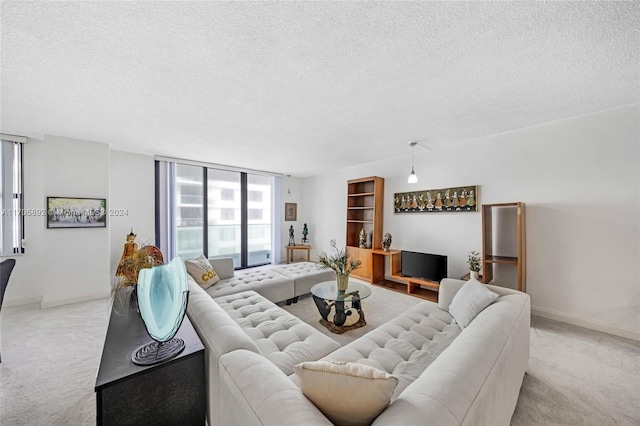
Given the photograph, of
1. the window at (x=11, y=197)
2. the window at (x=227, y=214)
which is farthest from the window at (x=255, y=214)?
the window at (x=11, y=197)

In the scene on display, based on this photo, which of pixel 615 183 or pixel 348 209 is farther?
pixel 348 209

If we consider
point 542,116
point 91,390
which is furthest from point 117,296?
point 542,116

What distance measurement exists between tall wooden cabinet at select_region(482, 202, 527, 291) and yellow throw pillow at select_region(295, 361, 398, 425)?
2.96 metres

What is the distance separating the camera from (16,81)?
194 centimetres

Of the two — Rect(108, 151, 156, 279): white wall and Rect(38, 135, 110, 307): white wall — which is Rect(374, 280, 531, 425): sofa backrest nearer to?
Rect(38, 135, 110, 307): white wall

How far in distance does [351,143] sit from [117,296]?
322cm

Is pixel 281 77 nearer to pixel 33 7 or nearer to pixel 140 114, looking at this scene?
pixel 33 7

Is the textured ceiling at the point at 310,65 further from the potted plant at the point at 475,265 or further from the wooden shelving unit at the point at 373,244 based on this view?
the wooden shelving unit at the point at 373,244

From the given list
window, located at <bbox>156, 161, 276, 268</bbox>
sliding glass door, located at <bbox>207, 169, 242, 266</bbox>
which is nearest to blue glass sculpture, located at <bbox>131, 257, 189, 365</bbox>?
window, located at <bbox>156, 161, 276, 268</bbox>

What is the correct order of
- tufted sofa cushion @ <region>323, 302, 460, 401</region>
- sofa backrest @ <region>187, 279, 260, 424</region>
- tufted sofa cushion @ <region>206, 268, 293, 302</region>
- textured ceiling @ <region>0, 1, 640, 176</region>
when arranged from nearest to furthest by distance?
1. sofa backrest @ <region>187, 279, 260, 424</region>
2. textured ceiling @ <region>0, 1, 640, 176</region>
3. tufted sofa cushion @ <region>323, 302, 460, 401</region>
4. tufted sofa cushion @ <region>206, 268, 293, 302</region>

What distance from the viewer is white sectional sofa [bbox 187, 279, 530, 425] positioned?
Result: 81cm

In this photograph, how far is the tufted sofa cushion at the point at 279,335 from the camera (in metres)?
1.52

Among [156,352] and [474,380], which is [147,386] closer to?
[156,352]

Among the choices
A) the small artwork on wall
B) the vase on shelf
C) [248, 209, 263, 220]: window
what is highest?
the small artwork on wall
